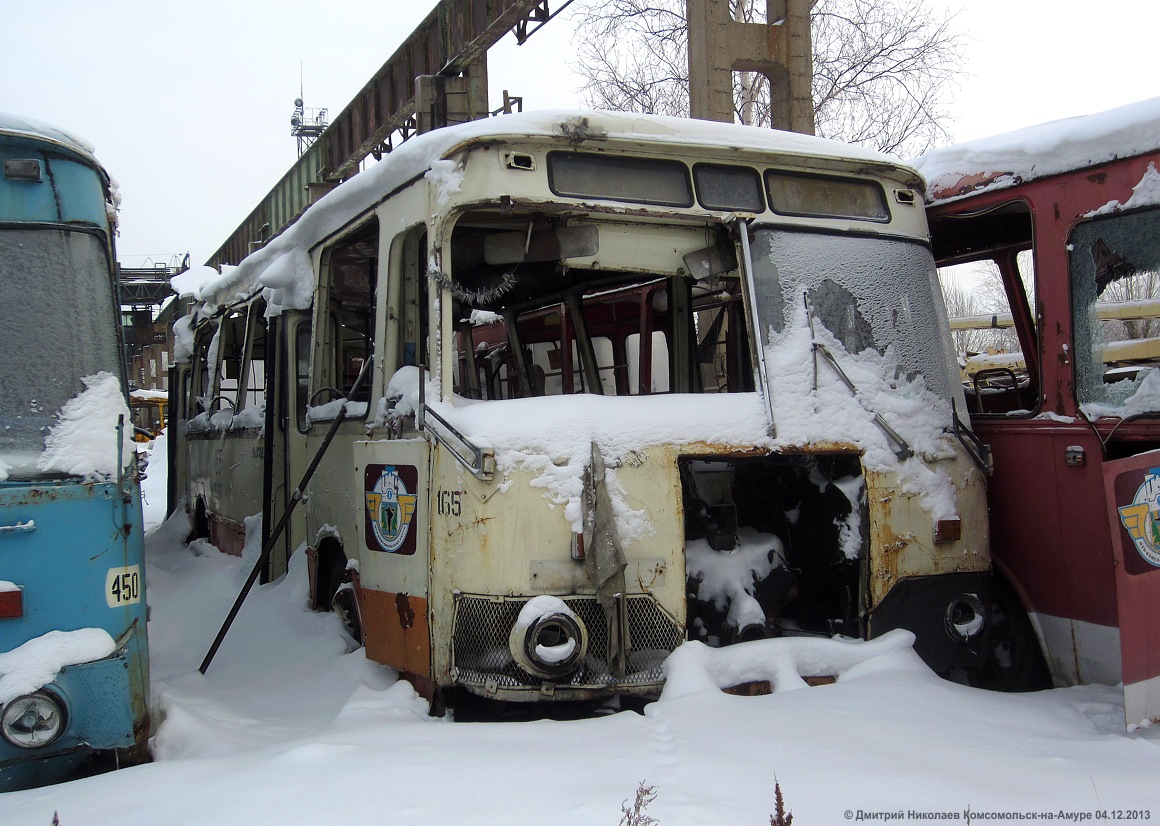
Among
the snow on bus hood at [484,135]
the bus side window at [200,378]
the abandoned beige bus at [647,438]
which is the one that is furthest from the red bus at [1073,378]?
the bus side window at [200,378]

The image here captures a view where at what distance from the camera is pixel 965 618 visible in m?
4.51

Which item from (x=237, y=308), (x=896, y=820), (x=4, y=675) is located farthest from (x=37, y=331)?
(x=237, y=308)

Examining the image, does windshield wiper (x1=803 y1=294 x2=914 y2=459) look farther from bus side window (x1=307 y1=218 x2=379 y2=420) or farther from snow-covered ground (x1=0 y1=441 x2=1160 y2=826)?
bus side window (x1=307 y1=218 x2=379 y2=420)

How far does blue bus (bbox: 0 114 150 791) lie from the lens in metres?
3.20

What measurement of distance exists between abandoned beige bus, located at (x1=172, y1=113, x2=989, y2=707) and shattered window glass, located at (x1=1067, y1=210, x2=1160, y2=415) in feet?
2.00

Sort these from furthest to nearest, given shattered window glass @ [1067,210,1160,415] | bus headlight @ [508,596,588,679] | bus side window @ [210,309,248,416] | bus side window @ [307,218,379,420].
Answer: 1. bus side window @ [210,309,248,416]
2. bus side window @ [307,218,379,420]
3. shattered window glass @ [1067,210,1160,415]
4. bus headlight @ [508,596,588,679]

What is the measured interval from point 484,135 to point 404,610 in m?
2.09

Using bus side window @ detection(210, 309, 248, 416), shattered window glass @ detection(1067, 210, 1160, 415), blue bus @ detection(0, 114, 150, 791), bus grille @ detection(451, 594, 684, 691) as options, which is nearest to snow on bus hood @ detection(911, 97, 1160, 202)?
shattered window glass @ detection(1067, 210, 1160, 415)

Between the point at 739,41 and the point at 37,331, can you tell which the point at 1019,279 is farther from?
the point at 739,41

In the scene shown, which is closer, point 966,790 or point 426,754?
point 966,790

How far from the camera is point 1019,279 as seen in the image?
5668 millimetres

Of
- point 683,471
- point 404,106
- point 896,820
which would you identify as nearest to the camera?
point 896,820

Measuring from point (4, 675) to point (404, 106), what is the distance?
1270cm

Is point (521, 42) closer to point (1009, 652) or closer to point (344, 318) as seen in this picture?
point (344, 318)
